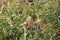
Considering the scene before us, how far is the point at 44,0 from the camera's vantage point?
3.85 meters

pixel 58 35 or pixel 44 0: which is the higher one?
pixel 44 0

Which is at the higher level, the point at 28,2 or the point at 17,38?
the point at 28,2

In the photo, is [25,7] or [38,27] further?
[25,7]

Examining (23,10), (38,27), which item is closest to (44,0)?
(23,10)

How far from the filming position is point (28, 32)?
325 cm

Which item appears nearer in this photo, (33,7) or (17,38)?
(17,38)

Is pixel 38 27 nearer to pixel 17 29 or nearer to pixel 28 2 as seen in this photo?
pixel 17 29

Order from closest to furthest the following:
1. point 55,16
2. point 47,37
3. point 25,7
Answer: point 47,37
point 55,16
point 25,7

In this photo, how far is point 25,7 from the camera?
3721mm

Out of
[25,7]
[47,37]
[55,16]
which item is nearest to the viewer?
[47,37]

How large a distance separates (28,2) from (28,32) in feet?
2.21

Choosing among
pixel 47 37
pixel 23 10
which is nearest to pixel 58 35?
pixel 47 37

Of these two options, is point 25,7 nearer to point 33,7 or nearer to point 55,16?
point 33,7

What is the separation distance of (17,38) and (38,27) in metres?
0.29
